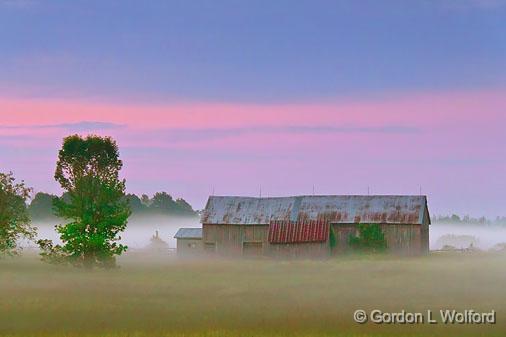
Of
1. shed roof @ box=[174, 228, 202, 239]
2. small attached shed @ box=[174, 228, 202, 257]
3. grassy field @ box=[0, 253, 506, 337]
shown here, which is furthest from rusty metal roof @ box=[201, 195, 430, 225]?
grassy field @ box=[0, 253, 506, 337]

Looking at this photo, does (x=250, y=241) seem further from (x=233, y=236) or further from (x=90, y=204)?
(x=90, y=204)

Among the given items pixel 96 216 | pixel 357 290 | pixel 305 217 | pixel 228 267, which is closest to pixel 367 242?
pixel 305 217

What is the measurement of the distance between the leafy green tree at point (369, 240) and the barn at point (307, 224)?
0.71 meters

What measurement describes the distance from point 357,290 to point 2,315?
1949cm

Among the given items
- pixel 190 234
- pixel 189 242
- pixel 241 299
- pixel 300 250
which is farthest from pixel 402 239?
pixel 241 299

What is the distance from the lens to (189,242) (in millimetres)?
94625

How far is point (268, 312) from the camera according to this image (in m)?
33.8

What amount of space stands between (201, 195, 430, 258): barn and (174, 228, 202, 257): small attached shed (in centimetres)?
478

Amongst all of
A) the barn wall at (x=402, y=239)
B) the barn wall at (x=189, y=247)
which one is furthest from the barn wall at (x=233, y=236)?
the barn wall at (x=402, y=239)

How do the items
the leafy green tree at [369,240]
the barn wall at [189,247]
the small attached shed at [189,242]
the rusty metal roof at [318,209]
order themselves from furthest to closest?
1. the small attached shed at [189,242]
2. the barn wall at [189,247]
3. the rusty metal roof at [318,209]
4. the leafy green tree at [369,240]

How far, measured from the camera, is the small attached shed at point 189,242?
305ft

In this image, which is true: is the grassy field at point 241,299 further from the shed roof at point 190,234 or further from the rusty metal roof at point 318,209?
the shed roof at point 190,234

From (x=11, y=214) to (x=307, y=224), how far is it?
31713 mm

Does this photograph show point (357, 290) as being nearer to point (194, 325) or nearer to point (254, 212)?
point (194, 325)
